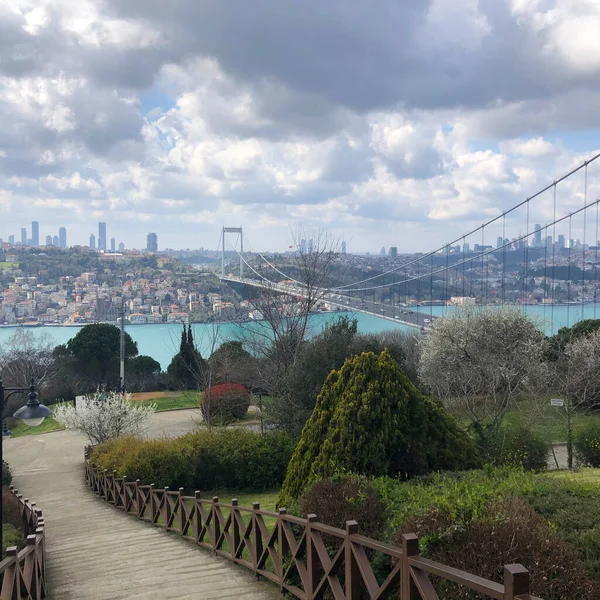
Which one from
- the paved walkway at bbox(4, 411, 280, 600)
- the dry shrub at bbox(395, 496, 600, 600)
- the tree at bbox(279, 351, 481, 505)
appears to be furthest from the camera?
the tree at bbox(279, 351, 481, 505)

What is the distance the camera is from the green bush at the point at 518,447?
38.7ft

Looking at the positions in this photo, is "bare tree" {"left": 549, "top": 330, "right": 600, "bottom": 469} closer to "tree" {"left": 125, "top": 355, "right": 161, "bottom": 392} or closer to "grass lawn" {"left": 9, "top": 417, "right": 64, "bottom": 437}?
"grass lawn" {"left": 9, "top": 417, "right": 64, "bottom": 437}

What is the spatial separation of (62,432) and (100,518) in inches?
607

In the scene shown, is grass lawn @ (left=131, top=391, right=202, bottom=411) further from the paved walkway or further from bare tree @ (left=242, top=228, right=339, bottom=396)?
the paved walkway

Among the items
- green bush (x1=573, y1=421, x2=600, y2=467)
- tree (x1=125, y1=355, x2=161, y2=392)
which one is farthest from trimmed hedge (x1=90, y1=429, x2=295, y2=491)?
tree (x1=125, y1=355, x2=161, y2=392)

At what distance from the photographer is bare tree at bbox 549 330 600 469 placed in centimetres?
1775

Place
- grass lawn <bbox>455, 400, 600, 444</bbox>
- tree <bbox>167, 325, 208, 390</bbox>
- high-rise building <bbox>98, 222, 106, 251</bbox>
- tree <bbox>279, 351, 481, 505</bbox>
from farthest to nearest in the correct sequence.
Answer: high-rise building <bbox>98, 222, 106, 251</bbox> → tree <bbox>167, 325, 208, 390</bbox> → grass lawn <bbox>455, 400, 600, 444</bbox> → tree <bbox>279, 351, 481, 505</bbox>

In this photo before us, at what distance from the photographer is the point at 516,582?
254 centimetres

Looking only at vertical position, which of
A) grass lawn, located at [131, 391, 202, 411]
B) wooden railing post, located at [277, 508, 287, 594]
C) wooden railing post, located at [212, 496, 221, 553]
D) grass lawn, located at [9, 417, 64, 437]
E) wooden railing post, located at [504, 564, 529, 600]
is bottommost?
grass lawn, located at [9, 417, 64, 437]

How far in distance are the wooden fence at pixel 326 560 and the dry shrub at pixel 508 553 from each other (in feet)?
0.57

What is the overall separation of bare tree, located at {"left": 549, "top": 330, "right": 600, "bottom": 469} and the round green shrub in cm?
1009

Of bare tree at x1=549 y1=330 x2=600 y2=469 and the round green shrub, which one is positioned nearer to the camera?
bare tree at x1=549 y1=330 x2=600 y2=469

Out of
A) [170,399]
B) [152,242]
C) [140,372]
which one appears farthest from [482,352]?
[152,242]

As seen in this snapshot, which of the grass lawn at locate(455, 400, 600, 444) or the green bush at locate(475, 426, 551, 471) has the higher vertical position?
the green bush at locate(475, 426, 551, 471)
